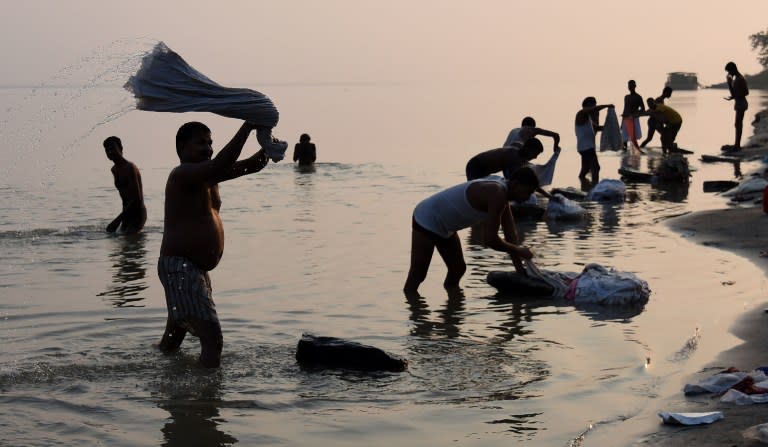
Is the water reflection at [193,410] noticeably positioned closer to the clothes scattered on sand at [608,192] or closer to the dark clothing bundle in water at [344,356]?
the dark clothing bundle in water at [344,356]

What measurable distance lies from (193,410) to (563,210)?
9.22 meters

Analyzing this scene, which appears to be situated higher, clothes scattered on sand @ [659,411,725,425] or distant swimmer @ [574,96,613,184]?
distant swimmer @ [574,96,613,184]

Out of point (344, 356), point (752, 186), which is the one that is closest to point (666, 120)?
point (752, 186)

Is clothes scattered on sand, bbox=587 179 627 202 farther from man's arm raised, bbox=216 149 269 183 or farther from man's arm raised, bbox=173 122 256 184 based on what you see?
man's arm raised, bbox=173 122 256 184

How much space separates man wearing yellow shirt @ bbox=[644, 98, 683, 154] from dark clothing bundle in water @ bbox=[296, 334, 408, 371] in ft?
56.3

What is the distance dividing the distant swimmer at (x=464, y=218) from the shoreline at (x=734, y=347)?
1.96 meters

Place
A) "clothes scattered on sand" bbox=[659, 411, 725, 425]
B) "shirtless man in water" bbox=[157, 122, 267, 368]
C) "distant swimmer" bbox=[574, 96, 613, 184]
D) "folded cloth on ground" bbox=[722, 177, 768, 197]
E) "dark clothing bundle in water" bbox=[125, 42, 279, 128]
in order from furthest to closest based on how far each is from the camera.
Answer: "distant swimmer" bbox=[574, 96, 613, 184] → "folded cloth on ground" bbox=[722, 177, 768, 197] → "shirtless man in water" bbox=[157, 122, 267, 368] → "dark clothing bundle in water" bbox=[125, 42, 279, 128] → "clothes scattered on sand" bbox=[659, 411, 725, 425]

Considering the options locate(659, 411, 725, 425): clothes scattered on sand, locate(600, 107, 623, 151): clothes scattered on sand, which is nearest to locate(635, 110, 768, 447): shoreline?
locate(659, 411, 725, 425): clothes scattered on sand

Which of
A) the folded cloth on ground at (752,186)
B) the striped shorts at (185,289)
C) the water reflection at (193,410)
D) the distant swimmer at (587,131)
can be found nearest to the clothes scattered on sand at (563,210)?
the folded cloth on ground at (752,186)

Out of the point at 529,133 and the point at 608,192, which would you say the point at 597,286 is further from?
the point at 608,192

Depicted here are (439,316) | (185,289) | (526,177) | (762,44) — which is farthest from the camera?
(762,44)

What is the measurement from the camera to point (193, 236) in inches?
268

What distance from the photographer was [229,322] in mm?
9148

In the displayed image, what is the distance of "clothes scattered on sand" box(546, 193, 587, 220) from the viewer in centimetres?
1496
